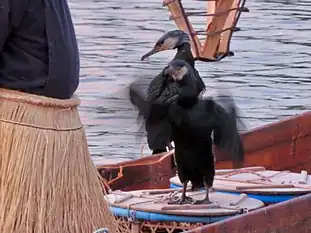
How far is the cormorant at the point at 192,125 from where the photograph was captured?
19.1ft

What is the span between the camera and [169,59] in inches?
533

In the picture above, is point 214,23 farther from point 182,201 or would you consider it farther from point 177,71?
point 182,201

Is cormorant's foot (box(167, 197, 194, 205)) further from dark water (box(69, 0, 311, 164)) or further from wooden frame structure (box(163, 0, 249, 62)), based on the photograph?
wooden frame structure (box(163, 0, 249, 62))

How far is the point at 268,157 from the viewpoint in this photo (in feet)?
24.7

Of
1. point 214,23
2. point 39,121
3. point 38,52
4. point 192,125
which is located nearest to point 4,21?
point 38,52

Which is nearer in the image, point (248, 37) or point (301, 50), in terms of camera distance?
point (301, 50)

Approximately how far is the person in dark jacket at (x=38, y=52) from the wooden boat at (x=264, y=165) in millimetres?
922

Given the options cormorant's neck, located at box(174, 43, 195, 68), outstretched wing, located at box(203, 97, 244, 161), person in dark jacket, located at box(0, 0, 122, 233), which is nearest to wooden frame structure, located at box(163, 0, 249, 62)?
cormorant's neck, located at box(174, 43, 195, 68)

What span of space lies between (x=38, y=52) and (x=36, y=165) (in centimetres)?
39

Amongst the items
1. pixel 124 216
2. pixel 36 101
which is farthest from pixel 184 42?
pixel 36 101

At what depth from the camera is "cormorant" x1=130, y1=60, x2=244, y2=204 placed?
19.1 ft

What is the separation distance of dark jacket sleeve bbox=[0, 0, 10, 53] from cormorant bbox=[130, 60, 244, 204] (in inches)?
86.3

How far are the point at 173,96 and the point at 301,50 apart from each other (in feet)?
33.9

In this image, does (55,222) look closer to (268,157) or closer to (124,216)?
(124,216)
